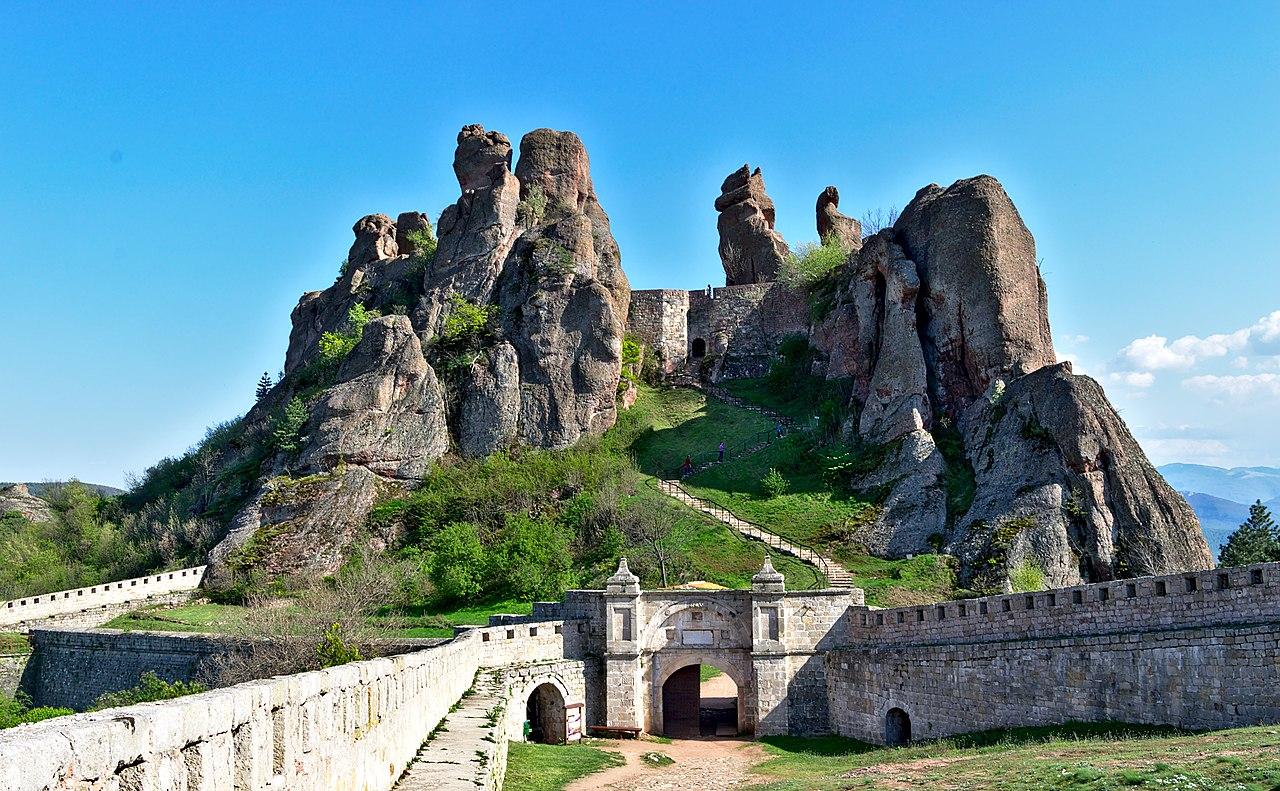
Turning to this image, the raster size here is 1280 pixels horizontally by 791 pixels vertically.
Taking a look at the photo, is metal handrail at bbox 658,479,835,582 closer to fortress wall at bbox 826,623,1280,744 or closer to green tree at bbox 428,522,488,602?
fortress wall at bbox 826,623,1280,744

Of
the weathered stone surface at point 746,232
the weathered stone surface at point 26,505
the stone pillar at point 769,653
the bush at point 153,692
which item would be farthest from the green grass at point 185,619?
the weathered stone surface at point 746,232

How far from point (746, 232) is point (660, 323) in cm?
965

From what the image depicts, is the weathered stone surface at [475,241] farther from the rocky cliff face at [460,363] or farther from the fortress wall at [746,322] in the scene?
the fortress wall at [746,322]

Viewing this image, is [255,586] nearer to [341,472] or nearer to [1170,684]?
[341,472]

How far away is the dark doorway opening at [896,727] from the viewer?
29275 mm

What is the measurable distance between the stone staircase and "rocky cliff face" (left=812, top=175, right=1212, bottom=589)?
85.9 inches

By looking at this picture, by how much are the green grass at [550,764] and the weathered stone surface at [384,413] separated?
22289 millimetres

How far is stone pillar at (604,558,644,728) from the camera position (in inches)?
1282

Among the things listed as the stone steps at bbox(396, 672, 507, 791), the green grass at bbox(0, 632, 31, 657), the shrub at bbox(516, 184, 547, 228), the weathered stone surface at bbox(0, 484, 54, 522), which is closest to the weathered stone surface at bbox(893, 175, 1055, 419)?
the shrub at bbox(516, 184, 547, 228)

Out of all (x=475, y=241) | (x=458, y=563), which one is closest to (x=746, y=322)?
(x=475, y=241)

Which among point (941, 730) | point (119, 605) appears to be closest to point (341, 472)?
point (119, 605)

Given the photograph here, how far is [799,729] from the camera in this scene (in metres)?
31.9

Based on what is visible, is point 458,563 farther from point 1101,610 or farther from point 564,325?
point 1101,610

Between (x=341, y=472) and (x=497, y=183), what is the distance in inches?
736
